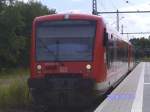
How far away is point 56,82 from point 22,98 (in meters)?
3.16

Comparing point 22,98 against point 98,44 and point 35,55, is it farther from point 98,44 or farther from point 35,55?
point 98,44

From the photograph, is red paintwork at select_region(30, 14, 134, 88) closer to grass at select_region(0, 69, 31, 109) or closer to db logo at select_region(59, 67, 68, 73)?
db logo at select_region(59, 67, 68, 73)

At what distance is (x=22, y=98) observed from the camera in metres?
21.8

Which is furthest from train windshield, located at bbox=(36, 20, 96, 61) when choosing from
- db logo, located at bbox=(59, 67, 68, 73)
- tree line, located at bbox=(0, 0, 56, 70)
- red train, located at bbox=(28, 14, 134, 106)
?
tree line, located at bbox=(0, 0, 56, 70)

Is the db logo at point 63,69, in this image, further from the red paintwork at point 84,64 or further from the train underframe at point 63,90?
the train underframe at point 63,90

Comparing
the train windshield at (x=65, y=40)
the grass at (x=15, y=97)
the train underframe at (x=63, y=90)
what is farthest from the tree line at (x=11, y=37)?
the train underframe at (x=63, y=90)

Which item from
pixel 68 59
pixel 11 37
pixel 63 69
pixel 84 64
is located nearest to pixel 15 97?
pixel 63 69

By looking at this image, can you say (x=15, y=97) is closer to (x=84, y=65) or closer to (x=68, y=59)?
(x=68, y=59)

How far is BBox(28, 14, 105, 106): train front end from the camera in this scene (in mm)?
18875

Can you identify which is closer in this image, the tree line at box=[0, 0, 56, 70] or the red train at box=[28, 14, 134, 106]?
the red train at box=[28, 14, 134, 106]

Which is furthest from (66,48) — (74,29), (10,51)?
Answer: (10,51)

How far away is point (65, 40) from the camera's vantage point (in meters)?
19.6

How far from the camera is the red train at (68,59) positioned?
18891 mm

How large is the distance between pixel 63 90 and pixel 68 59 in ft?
3.78
